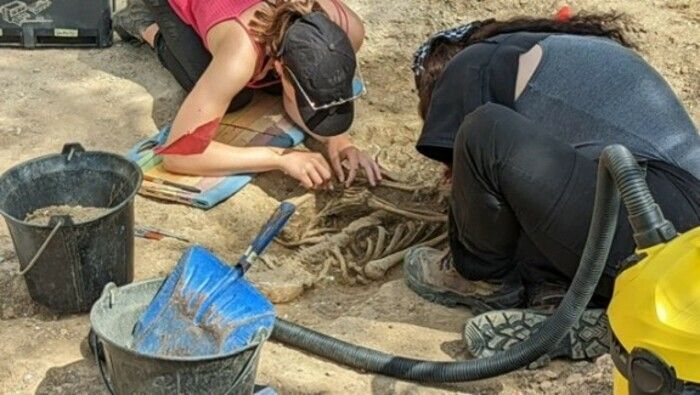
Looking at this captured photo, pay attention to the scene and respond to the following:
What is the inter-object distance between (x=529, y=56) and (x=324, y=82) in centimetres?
85

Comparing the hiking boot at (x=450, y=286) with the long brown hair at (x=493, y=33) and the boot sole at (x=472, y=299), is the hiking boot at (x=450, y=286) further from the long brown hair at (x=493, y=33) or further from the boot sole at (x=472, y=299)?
the long brown hair at (x=493, y=33)

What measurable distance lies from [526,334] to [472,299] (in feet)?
0.98

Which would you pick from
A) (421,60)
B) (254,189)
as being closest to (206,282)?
(421,60)

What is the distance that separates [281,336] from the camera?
270 centimetres

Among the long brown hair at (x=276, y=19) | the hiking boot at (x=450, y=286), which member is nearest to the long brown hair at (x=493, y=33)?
the hiking boot at (x=450, y=286)

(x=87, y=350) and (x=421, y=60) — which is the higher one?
(x=421, y=60)

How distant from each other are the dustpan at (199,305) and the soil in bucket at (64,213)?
0.39 meters

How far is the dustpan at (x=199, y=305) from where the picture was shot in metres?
2.43

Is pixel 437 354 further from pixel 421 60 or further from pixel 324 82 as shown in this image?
pixel 324 82

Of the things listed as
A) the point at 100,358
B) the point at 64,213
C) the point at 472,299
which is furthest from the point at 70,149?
the point at 472,299

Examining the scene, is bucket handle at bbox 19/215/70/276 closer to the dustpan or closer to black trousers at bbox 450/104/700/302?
the dustpan

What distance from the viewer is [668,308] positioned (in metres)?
1.65

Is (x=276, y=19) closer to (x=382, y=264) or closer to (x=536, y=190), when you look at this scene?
(x=382, y=264)

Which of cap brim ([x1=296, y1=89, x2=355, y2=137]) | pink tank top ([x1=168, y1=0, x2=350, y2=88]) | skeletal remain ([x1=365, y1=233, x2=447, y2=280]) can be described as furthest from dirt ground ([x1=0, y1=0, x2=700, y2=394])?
pink tank top ([x1=168, y1=0, x2=350, y2=88])
